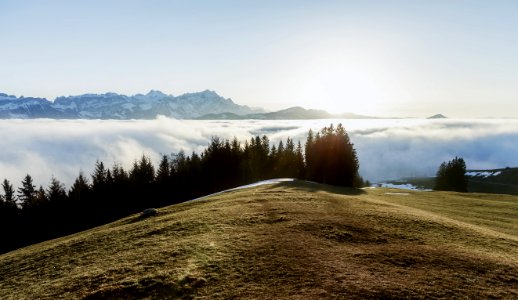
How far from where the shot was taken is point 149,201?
9625 cm

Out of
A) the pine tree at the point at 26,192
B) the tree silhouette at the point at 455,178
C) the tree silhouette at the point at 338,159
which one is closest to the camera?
the tree silhouette at the point at 338,159

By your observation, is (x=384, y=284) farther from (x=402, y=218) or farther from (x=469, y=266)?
(x=402, y=218)

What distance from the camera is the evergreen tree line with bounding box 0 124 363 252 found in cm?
8475

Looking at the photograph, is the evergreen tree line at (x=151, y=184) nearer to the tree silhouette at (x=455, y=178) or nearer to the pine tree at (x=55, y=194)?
the pine tree at (x=55, y=194)

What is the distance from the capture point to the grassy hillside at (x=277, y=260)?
15531mm

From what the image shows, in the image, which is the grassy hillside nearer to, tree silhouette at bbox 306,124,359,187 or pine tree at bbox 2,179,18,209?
tree silhouette at bbox 306,124,359,187

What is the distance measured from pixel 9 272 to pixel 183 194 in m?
74.9

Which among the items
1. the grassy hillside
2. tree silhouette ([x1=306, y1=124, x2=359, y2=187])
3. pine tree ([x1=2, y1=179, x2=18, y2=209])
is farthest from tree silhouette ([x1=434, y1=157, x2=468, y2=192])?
pine tree ([x1=2, y1=179, x2=18, y2=209])

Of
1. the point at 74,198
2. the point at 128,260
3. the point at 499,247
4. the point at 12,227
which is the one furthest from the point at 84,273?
the point at 12,227

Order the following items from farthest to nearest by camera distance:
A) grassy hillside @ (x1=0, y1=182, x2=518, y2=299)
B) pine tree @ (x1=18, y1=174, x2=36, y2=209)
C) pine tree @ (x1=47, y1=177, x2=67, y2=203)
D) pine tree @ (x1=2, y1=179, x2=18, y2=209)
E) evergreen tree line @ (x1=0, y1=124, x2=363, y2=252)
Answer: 1. pine tree @ (x1=18, y1=174, x2=36, y2=209)
2. pine tree @ (x1=47, y1=177, x2=67, y2=203)
3. pine tree @ (x1=2, y1=179, x2=18, y2=209)
4. evergreen tree line @ (x1=0, y1=124, x2=363, y2=252)
5. grassy hillside @ (x1=0, y1=182, x2=518, y2=299)

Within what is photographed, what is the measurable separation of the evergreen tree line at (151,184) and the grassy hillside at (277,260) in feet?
185

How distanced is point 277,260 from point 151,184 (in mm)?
90696

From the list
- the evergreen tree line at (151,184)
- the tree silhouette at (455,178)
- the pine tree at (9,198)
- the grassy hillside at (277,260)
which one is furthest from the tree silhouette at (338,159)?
the pine tree at (9,198)

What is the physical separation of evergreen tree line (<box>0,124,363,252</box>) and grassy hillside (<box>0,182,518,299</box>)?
185 feet
